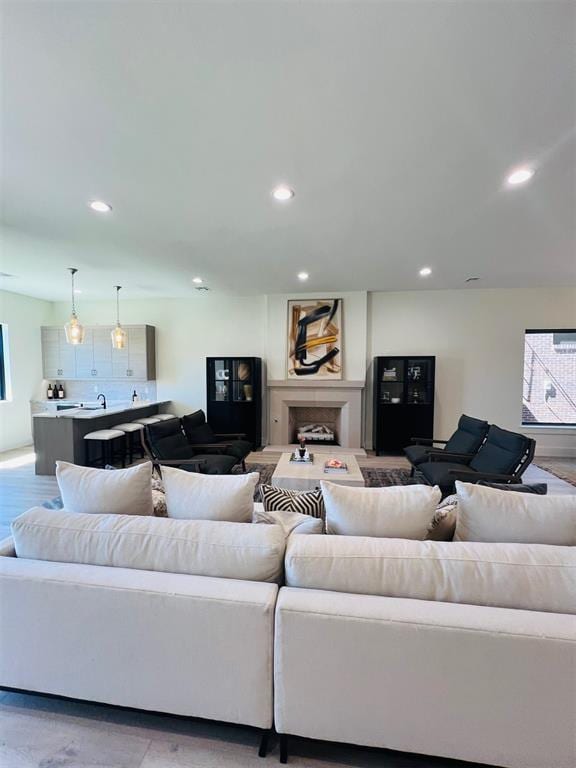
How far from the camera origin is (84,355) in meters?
6.20

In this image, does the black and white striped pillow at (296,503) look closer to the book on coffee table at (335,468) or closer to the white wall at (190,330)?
the book on coffee table at (335,468)

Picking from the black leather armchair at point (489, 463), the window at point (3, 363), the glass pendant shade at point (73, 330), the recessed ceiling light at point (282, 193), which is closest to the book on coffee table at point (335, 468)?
the black leather armchair at point (489, 463)

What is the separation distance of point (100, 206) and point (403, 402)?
4784mm

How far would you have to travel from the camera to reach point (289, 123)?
5.95ft

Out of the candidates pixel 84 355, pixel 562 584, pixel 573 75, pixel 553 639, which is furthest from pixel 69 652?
pixel 84 355

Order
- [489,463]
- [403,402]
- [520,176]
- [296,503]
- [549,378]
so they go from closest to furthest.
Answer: [296,503] < [520,176] < [489,463] < [403,402] < [549,378]

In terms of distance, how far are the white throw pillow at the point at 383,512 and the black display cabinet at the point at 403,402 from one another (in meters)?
4.10

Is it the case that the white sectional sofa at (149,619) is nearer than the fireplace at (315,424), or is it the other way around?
the white sectional sofa at (149,619)

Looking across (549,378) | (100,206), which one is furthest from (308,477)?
(549,378)

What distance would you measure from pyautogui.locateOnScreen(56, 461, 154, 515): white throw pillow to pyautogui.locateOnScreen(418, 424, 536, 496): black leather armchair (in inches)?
97.1

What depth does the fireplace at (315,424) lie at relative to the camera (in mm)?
5871

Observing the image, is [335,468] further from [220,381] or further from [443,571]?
[220,381]

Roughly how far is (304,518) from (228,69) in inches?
83.2

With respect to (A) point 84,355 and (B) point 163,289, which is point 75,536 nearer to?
(B) point 163,289
